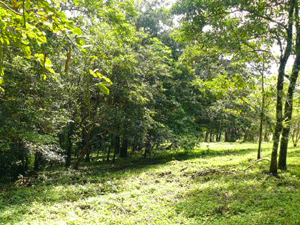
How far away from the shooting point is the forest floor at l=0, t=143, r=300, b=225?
600 centimetres

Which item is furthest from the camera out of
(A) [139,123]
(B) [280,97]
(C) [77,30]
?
(A) [139,123]

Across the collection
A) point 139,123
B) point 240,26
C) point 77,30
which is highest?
point 240,26

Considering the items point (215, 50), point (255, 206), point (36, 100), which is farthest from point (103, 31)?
point (255, 206)

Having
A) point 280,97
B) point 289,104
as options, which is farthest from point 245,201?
point 280,97

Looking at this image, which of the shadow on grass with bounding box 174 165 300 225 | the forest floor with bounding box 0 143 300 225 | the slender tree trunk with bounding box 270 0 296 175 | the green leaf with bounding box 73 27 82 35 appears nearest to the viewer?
the green leaf with bounding box 73 27 82 35

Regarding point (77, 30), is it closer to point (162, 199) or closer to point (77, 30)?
point (77, 30)

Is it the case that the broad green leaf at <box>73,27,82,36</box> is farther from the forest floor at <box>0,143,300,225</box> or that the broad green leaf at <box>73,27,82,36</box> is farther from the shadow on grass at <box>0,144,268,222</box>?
the shadow on grass at <box>0,144,268,222</box>

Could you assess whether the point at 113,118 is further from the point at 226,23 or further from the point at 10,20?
the point at 10,20

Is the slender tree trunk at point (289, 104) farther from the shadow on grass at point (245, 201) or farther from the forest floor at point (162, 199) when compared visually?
the shadow on grass at point (245, 201)

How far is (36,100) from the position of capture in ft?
29.4

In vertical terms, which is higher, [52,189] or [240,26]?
[240,26]

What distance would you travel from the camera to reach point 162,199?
7.77 m

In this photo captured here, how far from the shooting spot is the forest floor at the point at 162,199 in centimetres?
600

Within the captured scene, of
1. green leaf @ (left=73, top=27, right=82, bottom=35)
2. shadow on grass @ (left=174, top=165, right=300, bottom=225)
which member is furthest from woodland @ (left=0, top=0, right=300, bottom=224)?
green leaf @ (left=73, top=27, right=82, bottom=35)
